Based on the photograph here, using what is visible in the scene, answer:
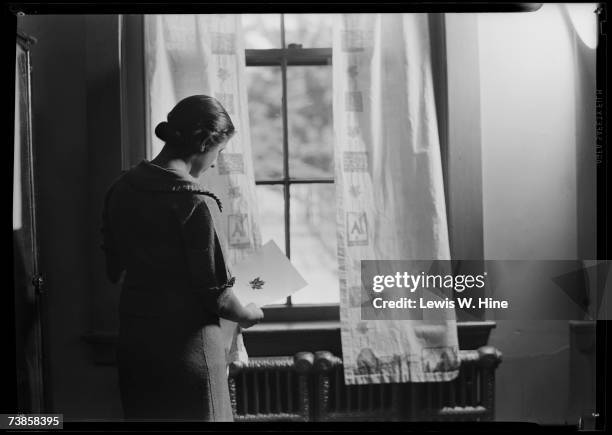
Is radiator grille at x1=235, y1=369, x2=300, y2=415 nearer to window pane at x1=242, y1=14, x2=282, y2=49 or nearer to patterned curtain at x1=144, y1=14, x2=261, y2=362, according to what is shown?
patterned curtain at x1=144, y1=14, x2=261, y2=362

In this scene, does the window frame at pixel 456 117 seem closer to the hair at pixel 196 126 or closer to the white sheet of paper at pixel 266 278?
the hair at pixel 196 126

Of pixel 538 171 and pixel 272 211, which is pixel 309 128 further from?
pixel 538 171

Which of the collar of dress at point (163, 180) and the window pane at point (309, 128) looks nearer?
the collar of dress at point (163, 180)

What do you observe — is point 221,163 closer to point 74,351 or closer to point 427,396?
point 74,351

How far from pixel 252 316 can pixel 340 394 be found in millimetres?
324

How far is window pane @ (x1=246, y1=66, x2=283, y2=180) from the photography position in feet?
4.68

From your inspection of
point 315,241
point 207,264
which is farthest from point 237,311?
point 315,241

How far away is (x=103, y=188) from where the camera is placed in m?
1.38

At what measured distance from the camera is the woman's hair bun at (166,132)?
52.9 inches

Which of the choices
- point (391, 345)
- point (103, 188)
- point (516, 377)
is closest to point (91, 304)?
point (103, 188)

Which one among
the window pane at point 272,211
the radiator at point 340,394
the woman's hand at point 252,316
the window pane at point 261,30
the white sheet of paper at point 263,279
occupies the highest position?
the window pane at point 261,30

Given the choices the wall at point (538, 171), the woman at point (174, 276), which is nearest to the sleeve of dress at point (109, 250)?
the woman at point (174, 276)

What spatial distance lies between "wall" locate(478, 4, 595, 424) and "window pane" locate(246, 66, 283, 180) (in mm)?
553

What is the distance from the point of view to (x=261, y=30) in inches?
56.5
